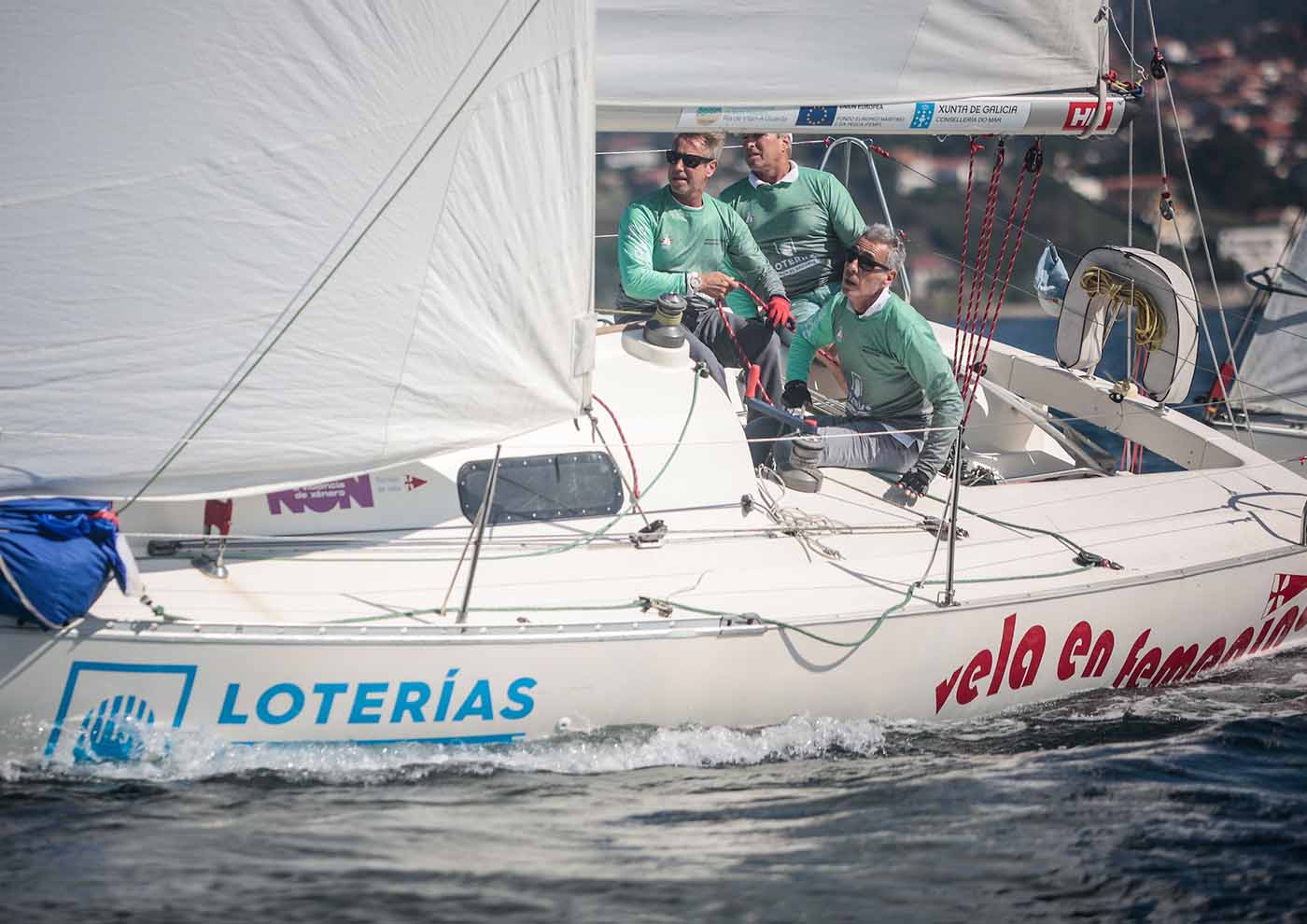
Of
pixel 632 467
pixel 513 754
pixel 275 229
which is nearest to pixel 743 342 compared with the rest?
pixel 632 467

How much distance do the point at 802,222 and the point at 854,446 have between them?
121cm

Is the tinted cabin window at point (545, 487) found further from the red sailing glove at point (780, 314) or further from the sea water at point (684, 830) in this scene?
the red sailing glove at point (780, 314)

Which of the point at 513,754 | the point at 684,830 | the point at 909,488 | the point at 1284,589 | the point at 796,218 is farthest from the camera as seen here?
the point at 796,218

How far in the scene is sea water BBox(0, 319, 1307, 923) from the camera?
3135 mm

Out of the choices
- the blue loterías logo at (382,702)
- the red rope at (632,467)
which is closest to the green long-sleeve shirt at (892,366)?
the red rope at (632,467)

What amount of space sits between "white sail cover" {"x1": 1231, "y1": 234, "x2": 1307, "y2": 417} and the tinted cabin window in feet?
17.2

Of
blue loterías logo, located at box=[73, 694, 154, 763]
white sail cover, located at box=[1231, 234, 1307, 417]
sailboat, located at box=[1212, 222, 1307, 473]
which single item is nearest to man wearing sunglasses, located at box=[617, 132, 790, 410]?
blue loterías logo, located at box=[73, 694, 154, 763]

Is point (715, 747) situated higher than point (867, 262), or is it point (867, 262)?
point (867, 262)

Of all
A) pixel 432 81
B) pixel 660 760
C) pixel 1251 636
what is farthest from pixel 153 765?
pixel 1251 636

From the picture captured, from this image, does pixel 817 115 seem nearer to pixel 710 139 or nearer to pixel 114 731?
pixel 710 139

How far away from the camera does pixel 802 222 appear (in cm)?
580

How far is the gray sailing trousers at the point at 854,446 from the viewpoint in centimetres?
503

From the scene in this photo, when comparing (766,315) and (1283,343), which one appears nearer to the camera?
(766,315)

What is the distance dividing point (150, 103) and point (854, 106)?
237cm
